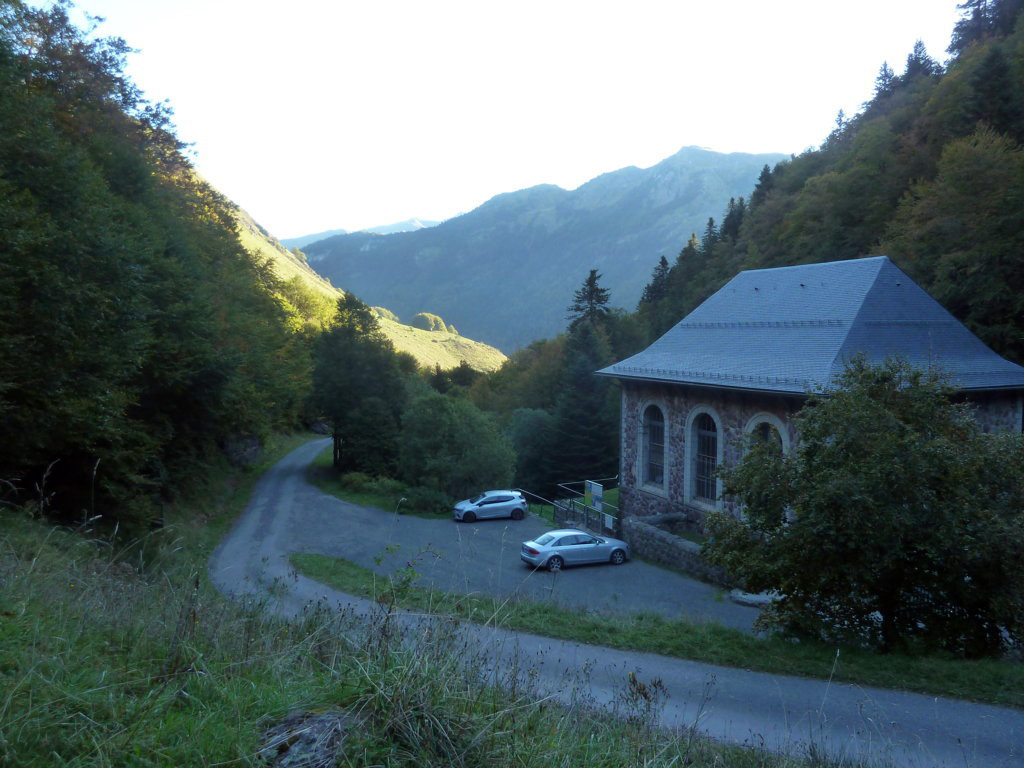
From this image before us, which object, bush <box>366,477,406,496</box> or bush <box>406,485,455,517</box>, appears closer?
bush <box>406,485,455,517</box>

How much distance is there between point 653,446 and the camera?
76.8 ft

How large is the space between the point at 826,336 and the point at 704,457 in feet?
17.0

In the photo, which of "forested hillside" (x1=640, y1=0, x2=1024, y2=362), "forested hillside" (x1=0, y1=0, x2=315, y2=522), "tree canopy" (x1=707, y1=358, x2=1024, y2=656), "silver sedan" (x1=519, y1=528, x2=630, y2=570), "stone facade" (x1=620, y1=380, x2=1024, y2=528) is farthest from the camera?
"forested hillside" (x1=640, y1=0, x2=1024, y2=362)

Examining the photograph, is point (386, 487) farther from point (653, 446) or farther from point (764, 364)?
point (764, 364)

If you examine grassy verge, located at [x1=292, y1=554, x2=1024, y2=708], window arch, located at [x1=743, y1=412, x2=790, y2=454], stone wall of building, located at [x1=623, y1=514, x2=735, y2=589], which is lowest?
stone wall of building, located at [x1=623, y1=514, x2=735, y2=589]

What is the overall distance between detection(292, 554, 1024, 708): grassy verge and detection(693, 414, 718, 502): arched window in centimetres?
967

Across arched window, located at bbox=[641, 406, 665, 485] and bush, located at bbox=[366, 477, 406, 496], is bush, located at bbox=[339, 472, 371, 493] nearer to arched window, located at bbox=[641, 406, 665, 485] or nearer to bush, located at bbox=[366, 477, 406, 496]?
bush, located at bbox=[366, 477, 406, 496]

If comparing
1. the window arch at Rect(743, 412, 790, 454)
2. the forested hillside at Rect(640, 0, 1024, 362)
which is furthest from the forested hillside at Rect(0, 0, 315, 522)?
the forested hillside at Rect(640, 0, 1024, 362)

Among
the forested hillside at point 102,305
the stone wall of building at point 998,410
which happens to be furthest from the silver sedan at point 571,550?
the stone wall of building at point 998,410

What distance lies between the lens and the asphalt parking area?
14164mm

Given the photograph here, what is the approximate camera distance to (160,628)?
4.45 metres

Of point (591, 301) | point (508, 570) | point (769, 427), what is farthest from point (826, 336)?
point (591, 301)

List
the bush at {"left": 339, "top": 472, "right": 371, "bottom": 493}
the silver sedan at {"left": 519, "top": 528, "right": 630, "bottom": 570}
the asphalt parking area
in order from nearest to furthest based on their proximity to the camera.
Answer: the asphalt parking area, the silver sedan at {"left": 519, "top": 528, "right": 630, "bottom": 570}, the bush at {"left": 339, "top": 472, "right": 371, "bottom": 493}

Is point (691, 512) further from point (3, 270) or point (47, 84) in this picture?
point (47, 84)
